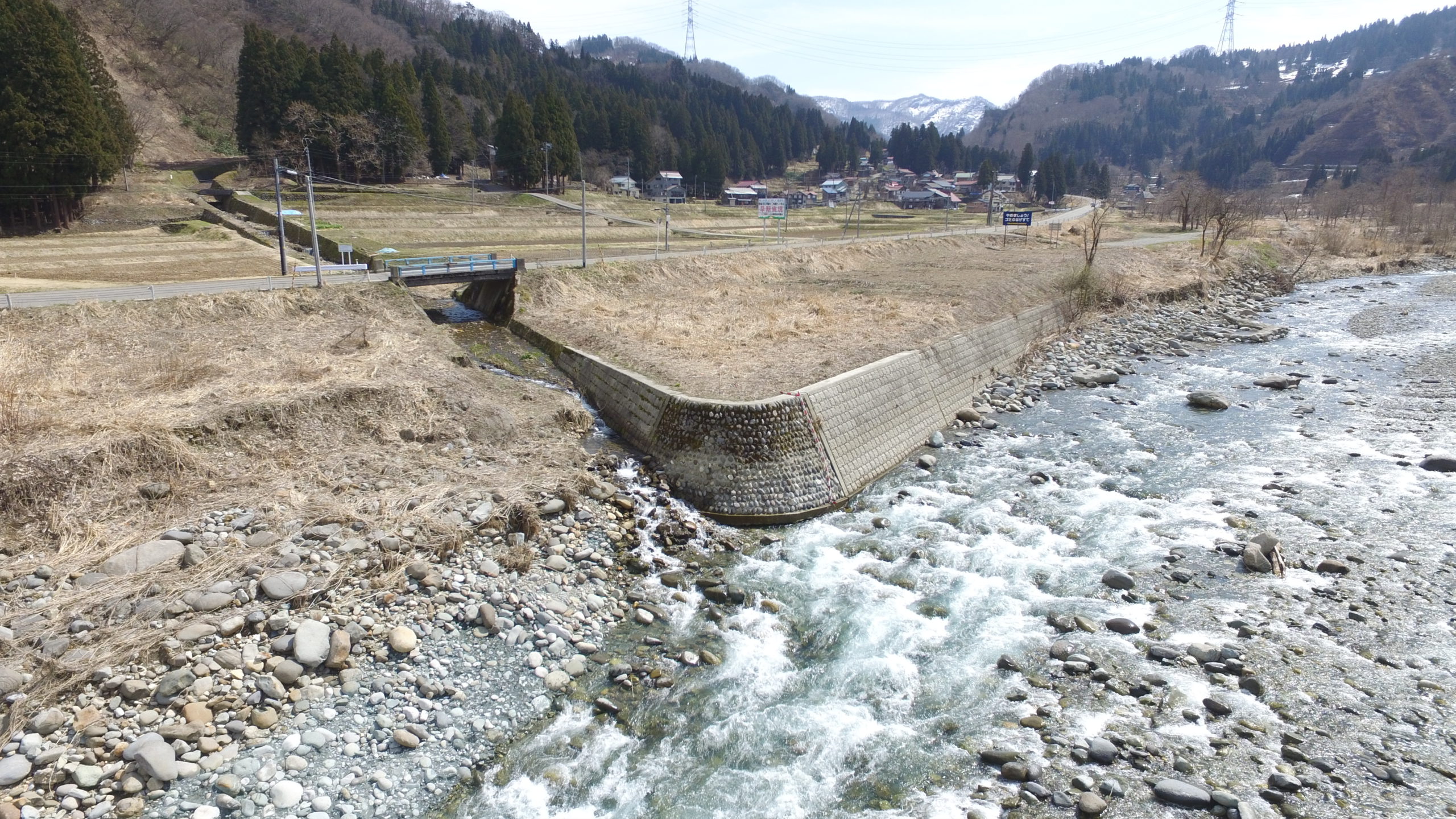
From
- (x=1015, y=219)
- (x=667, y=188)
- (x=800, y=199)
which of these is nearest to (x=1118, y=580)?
(x=1015, y=219)

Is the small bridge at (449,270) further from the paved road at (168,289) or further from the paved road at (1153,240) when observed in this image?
the paved road at (1153,240)

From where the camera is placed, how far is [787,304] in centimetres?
3269

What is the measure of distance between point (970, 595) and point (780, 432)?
5.64m

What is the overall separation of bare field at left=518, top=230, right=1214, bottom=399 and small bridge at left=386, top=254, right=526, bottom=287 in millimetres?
1101

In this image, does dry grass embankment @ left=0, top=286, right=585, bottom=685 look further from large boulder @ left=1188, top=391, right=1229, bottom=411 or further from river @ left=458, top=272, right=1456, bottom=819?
large boulder @ left=1188, top=391, right=1229, bottom=411

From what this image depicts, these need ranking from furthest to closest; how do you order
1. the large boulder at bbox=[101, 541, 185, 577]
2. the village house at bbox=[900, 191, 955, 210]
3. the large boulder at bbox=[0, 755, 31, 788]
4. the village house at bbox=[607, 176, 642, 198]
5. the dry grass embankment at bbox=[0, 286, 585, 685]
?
the village house at bbox=[900, 191, 955, 210]
the village house at bbox=[607, 176, 642, 198]
the dry grass embankment at bbox=[0, 286, 585, 685]
the large boulder at bbox=[101, 541, 185, 577]
the large boulder at bbox=[0, 755, 31, 788]

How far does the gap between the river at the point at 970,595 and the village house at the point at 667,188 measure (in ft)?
238

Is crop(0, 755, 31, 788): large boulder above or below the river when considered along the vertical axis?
above

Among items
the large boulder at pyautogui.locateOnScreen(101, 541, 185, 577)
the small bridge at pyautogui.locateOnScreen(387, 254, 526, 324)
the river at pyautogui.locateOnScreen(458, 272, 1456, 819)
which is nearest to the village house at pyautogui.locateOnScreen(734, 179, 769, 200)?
the small bridge at pyautogui.locateOnScreen(387, 254, 526, 324)

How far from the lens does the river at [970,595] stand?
9484mm

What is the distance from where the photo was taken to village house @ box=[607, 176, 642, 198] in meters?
84.0

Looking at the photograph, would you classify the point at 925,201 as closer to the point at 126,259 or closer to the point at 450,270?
the point at 450,270

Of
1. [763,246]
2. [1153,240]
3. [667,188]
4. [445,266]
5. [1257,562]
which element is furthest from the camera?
[667,188]

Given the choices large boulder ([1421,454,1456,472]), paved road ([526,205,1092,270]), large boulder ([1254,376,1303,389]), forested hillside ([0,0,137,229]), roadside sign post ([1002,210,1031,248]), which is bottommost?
large boulder ([1421,454,1456,472])
